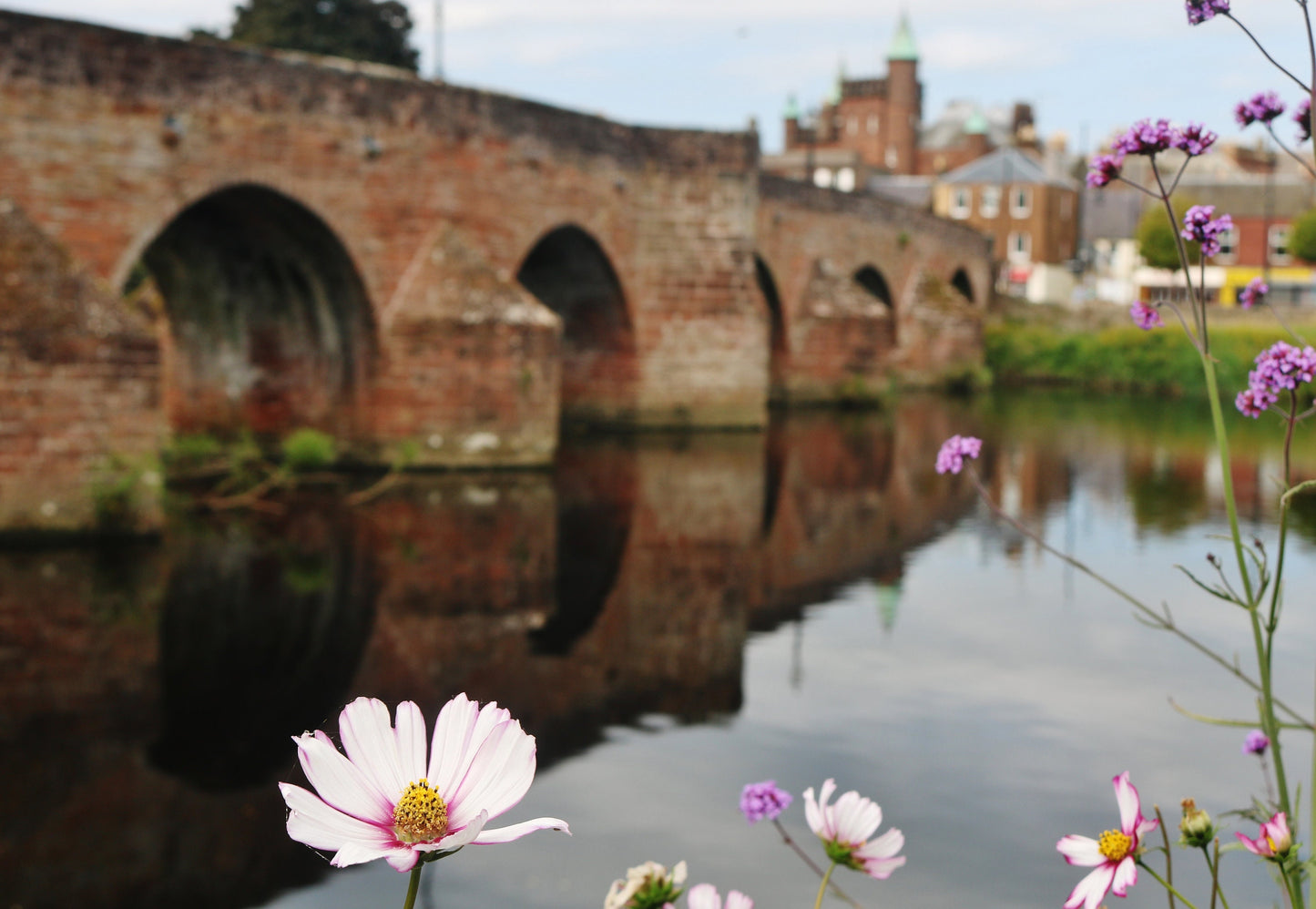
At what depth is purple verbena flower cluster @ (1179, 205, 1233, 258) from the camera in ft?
8.23

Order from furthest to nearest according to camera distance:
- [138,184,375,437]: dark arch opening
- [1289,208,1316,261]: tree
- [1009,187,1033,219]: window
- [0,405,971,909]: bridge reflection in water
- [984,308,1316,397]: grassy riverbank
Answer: [1009,187,1033,219]: window → [1289,208,1316,261]: tree → [984,308,1316,397]: grassy riverbank → [138,184,375,437]: dark arch opening → [0,405,971,909]: bridge reflection in water

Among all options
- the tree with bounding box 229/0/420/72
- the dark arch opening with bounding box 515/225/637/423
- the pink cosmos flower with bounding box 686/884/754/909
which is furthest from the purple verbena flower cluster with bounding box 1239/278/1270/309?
the tree with bounding box 229/0/420/72

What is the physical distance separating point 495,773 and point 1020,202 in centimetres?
5902

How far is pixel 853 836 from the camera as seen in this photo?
1.70m

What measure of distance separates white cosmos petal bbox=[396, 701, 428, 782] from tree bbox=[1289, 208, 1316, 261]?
51760 millimetres

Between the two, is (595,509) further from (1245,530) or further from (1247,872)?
(1247,872)

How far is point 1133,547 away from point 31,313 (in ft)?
31.3

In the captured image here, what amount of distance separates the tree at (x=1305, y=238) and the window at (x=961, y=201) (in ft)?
44.2

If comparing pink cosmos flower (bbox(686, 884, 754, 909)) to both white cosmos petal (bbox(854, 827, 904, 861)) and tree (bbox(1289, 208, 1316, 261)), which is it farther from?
tree (bbox(1289, 208, 1316, 261))

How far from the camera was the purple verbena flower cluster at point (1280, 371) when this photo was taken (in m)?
2.37

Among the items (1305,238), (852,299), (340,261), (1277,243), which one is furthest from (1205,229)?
(1277,243)

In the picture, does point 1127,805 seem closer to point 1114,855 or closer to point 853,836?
point 1114,855

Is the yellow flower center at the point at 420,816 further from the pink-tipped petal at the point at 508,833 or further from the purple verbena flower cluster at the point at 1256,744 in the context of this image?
the purple verbena flower cluster at the point at 1256,744

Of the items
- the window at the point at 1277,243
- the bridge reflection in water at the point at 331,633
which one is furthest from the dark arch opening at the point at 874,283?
the window at the point at 1277,243
